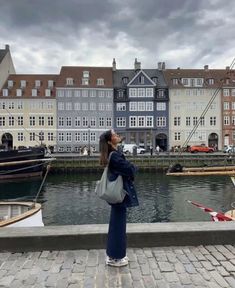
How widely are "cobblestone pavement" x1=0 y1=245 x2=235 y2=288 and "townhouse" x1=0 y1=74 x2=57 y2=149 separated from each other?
195ft

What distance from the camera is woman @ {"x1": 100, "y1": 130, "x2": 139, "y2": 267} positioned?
464 centimetres

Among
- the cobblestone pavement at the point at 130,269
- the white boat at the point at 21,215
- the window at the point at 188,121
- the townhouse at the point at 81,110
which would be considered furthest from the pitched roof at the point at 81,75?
the cobblestone pavement at the point at 130,269

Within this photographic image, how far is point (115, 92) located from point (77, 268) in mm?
62301

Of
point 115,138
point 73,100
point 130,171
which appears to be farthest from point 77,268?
point 73,100

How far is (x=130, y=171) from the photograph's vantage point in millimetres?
4625

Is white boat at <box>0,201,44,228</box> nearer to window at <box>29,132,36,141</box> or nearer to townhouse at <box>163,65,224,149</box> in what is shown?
window at <box>29,132,36,141</box>

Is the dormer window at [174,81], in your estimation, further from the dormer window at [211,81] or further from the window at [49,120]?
the window at [49,120]

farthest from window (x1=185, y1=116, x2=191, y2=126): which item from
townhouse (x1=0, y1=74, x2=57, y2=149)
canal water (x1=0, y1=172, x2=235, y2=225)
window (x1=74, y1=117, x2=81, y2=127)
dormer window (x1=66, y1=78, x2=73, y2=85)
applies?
canal water (x1=0, y1=172, x2=235, y2=225)

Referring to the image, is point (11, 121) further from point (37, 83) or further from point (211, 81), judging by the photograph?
point (211, 81)

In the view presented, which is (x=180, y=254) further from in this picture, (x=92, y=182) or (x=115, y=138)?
(x=92, y=182)

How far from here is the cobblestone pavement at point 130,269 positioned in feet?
13.7

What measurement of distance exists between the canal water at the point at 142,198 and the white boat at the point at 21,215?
5810 millimetres

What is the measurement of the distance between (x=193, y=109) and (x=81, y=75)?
21.2 m

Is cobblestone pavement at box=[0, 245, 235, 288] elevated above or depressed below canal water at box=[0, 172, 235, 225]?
above
